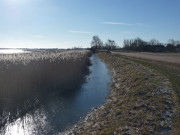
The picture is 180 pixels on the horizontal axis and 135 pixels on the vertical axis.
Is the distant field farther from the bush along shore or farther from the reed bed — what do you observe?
the bush along shore

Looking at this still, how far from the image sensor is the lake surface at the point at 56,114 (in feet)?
28.5

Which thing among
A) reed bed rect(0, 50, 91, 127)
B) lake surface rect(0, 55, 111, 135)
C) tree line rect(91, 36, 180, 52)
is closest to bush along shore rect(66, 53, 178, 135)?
lake surface rect(0, 55, 111, 135)

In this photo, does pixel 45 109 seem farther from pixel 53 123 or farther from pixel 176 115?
pixel 176 115

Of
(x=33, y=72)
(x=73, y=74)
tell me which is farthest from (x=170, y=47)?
(x=33, y=72)

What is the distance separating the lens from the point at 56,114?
420 inches

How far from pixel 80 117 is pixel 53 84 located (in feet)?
25.0

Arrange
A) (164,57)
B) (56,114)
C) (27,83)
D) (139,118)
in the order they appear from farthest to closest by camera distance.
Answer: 1. (164,57)
2. (27,83)
3. (56,114)
4. (139,118)

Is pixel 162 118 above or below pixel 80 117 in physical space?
above

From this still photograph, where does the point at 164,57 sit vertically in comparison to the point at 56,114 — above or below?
above

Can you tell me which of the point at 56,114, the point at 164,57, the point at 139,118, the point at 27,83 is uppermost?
the point at 164,57

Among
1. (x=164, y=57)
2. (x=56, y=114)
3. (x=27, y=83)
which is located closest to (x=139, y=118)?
(x=56, y=114)

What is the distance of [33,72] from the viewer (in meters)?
15.1

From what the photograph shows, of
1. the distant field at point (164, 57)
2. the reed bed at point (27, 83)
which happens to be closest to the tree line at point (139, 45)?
the distant field at point (164, 57)

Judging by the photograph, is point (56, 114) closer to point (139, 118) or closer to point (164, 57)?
point (139, 118)
